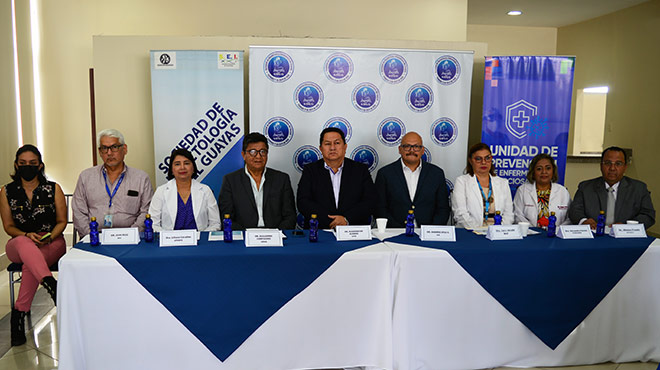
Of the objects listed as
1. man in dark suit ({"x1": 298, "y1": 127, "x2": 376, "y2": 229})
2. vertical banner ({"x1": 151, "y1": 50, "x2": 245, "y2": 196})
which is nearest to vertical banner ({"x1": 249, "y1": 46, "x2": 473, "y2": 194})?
vertical banner ({"x1": 151, "y1": 50, "x2": 245, "y2": 196})

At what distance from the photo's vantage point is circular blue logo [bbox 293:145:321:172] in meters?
4.28

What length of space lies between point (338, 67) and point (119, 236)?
8.03 feet

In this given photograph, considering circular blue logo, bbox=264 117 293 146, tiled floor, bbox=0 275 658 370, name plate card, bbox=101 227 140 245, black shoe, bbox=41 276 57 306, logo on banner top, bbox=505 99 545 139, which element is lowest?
tiled floor, bbox=0 275 658 370

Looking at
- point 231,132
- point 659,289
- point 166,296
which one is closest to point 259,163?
point 231,132

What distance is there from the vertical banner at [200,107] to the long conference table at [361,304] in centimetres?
188

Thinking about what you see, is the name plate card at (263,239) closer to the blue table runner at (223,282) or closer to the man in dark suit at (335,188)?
the blue table runner at (223,282)

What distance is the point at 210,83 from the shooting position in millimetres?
4180

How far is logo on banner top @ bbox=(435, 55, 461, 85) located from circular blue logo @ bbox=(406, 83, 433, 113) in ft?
0.50

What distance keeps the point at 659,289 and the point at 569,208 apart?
97 cm

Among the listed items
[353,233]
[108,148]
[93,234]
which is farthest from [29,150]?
[353,233]

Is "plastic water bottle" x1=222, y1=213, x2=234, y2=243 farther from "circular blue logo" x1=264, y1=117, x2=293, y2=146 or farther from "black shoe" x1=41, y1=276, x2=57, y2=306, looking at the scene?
"circular blue logo" x1=264, y1=117, x2=293, y2=146

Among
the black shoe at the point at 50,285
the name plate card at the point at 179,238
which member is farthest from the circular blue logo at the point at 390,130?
the black shoe at the point at 50,285

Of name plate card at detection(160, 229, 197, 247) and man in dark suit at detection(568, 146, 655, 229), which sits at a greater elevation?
man in dark suit at detection(568, 146, 655, 229)

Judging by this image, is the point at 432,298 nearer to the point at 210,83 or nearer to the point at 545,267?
the point at 545,267
